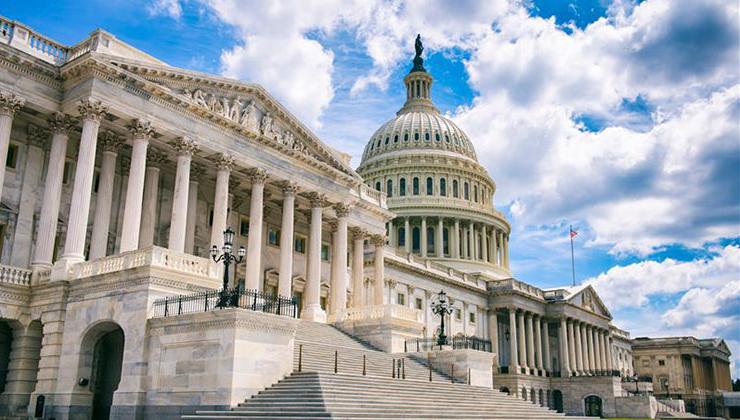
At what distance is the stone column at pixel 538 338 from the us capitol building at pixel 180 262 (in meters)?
40.0

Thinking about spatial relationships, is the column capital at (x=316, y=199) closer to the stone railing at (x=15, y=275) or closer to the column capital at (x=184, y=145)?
the column capital at (x=184, y=145)

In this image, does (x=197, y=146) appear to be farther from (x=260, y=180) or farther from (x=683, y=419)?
(x=683, y=419)

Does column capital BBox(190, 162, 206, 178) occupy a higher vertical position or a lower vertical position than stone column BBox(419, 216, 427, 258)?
lower

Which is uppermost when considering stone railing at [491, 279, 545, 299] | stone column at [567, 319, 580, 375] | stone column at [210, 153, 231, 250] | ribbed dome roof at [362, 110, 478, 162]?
ribbed dome roof at [362, 110, 478, 162]

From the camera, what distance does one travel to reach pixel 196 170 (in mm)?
45719

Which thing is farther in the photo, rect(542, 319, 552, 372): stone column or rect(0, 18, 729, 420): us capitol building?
rect(542, 319, 552, 372): stone column

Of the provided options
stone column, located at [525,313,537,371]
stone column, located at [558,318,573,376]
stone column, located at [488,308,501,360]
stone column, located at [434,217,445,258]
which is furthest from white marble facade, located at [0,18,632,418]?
stone column, located at [434,217,445,258]

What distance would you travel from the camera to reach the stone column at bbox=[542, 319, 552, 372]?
99387mm

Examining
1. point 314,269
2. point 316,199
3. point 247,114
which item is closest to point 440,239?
point 316,199

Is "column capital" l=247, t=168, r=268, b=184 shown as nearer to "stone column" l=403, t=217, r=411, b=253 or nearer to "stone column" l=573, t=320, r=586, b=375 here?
"stone column" l=403, t=217, r=411, b=253

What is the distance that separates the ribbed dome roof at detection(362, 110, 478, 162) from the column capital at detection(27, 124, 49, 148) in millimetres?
90324

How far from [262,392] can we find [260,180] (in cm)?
2140

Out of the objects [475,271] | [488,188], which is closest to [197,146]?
[475,271]

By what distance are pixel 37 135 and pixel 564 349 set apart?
7795cm
